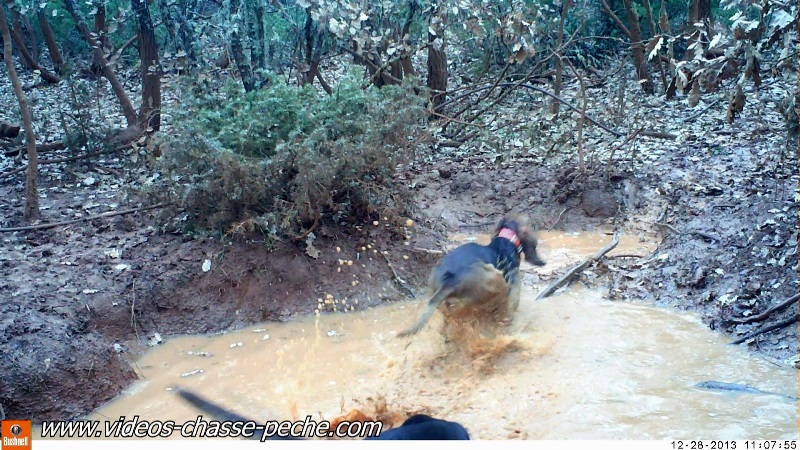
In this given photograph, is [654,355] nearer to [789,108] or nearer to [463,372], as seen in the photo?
[463,372]

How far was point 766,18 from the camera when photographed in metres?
5.09

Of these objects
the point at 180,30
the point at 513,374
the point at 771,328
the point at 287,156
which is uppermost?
the point at 180,30

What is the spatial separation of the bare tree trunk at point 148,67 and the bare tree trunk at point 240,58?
1410 mm

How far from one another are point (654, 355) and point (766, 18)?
8.24 ft

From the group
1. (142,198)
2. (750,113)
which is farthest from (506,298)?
(750,113)

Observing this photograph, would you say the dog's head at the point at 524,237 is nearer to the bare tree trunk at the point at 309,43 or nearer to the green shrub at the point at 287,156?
the green shrub at the point at 287,156

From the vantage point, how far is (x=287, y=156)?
673 centimetres

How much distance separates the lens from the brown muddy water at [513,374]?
457 centimetres

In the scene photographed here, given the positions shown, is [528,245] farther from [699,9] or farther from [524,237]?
[699,9]

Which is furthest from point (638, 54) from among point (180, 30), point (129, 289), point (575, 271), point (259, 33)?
point (129, 289)

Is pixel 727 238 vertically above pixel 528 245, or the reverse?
pixel 528 245

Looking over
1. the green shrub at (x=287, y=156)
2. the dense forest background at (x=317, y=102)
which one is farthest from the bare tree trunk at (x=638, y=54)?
the green shrub at (x=287, y=156)

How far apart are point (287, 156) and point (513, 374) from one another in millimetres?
2866

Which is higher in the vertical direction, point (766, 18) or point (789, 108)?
point (766, 18)
